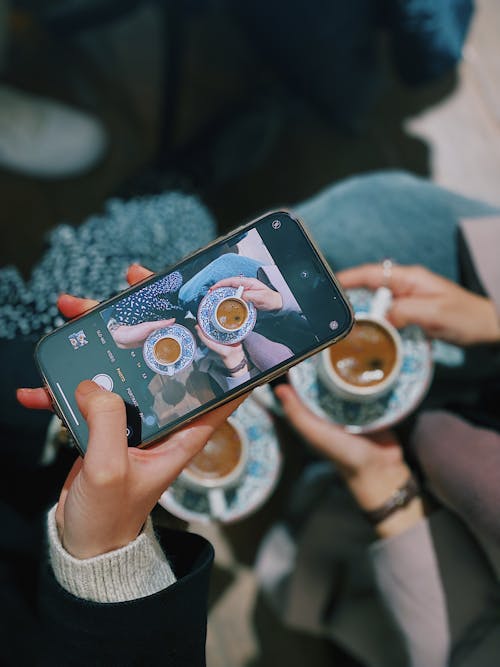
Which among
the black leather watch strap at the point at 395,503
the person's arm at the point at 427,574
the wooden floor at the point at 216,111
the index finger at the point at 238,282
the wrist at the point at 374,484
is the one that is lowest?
the person's arm at the point at 427,574

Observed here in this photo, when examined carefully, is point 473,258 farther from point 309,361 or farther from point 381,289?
point 309,361

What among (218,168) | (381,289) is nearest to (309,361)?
(381,289)

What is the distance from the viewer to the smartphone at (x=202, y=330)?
1.60 feet

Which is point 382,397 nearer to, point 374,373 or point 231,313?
point 374,373

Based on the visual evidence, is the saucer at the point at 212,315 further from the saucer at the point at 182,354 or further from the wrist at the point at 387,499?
the wrist at the point at 387,499

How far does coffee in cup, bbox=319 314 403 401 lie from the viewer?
0.64 m

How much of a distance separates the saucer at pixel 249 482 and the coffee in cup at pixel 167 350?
0.68ft

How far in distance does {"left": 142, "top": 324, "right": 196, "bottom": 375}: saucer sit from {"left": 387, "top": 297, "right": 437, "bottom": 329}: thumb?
267 mm

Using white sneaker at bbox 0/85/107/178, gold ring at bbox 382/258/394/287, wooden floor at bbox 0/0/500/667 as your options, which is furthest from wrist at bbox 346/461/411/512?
white sneaker at bbox 0/85/107/178

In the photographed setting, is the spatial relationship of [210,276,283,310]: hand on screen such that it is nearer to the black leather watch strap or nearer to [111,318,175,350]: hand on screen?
[111,318,175,350]: hand on screen

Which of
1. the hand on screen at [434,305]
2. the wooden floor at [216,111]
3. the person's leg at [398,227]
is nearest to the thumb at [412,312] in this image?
the hand on screen at [434,305]

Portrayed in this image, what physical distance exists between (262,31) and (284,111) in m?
0.23

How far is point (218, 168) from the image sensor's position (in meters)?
1.06

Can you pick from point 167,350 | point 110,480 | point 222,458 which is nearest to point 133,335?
point 167,350
